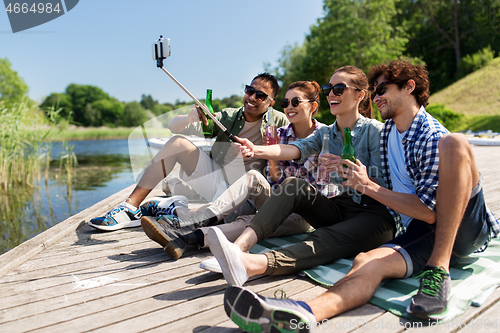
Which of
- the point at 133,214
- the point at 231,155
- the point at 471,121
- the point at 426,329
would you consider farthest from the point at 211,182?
the point at 471,121

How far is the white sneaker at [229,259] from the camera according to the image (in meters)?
1.81

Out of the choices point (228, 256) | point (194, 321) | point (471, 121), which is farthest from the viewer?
point (471, 121)

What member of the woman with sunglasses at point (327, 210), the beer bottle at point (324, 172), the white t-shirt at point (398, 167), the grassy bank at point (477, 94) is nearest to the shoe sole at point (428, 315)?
the woman with sunglasses at point (327, 210)

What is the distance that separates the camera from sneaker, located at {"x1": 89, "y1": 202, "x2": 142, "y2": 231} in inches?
127

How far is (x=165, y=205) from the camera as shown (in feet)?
10.4

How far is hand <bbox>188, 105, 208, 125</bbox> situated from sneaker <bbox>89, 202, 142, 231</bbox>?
1.11 m

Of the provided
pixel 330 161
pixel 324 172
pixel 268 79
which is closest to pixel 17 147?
pixel 268 79

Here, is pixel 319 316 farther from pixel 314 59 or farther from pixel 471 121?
pixel 314 59

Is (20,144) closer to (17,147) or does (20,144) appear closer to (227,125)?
(17,147)

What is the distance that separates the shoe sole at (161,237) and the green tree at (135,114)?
73cm

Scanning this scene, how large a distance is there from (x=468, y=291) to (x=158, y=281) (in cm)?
174

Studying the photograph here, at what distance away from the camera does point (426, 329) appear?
1582mm

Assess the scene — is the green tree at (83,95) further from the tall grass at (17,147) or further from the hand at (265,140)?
the hand at (265,140)

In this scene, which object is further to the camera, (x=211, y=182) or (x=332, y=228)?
(x=211, y=182)
